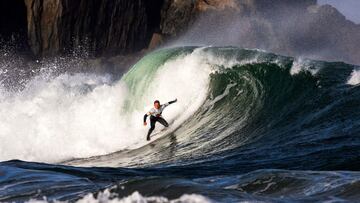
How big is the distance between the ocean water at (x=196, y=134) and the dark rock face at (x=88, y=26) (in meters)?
16.7

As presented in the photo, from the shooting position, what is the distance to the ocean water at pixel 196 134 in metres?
5.44

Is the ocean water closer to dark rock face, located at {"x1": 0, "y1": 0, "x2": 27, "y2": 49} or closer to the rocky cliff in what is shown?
dark rock face, located at {"x1": 0, "y1": 0, "x2": 27, "y2": 49}

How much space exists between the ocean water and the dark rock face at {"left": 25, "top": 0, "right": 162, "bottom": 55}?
1673cm

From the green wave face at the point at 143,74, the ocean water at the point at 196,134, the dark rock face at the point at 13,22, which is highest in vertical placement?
the dark rock face at the point at 13,22

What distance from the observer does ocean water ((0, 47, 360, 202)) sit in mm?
5441

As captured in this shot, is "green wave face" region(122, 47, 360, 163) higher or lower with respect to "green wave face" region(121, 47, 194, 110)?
lower

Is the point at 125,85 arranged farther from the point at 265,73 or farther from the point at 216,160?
the point at 216,160

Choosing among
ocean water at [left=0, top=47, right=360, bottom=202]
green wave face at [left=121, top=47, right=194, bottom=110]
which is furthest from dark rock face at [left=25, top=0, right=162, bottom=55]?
green wave face at [left=121, top=47, right=194, bottom=110]

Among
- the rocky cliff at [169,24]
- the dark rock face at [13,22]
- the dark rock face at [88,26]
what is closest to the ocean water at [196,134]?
the dark rock face at [88,26]

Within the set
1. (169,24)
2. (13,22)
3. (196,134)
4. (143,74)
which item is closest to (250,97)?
(196,134)

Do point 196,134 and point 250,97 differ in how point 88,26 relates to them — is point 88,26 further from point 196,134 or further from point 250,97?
point 196,134

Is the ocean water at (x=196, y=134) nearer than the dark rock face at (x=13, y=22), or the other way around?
the ocean water at (x=196, y=134)

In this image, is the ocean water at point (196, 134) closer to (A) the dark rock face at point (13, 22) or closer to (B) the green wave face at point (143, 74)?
(B) the green wave face at point (143, 74)

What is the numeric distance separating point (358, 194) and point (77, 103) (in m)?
14.7
